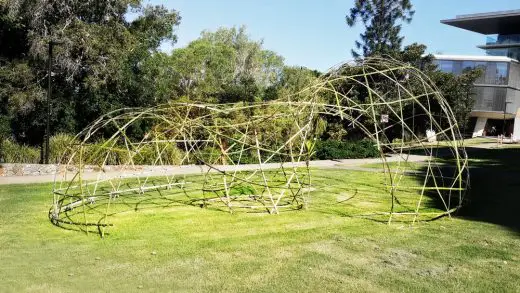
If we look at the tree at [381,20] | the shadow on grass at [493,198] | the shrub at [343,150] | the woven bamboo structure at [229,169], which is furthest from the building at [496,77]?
the woven bamboo structure at [229,169]

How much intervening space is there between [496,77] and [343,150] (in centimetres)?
A: 3452

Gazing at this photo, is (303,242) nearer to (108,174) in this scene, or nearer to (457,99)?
(108,174)

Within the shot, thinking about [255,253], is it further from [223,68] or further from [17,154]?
[223,68]

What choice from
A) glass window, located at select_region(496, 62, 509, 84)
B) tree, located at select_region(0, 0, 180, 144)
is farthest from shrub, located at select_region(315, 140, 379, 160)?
glass window, located at select_region(496, 62, 509, 84)

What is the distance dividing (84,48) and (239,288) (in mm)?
15749

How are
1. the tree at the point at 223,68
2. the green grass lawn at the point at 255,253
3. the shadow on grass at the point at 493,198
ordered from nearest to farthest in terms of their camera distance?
1. the green grass lawn at the point at 255,253
2. the shadow on grass at the point at 493,198
3. the tree at the point at 223,68

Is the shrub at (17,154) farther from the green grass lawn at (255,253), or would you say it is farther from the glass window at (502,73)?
the glass window at (502,73)

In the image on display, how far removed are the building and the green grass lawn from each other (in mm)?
43984

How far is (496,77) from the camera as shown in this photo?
50094 millimetres

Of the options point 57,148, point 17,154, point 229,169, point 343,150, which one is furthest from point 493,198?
point 17,154

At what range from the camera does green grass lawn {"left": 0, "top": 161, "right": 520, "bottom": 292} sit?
5.40 meters

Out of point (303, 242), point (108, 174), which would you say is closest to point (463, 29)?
point (108, 174)

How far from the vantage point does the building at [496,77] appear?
163 feet

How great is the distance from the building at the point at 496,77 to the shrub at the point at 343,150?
28078 mm
